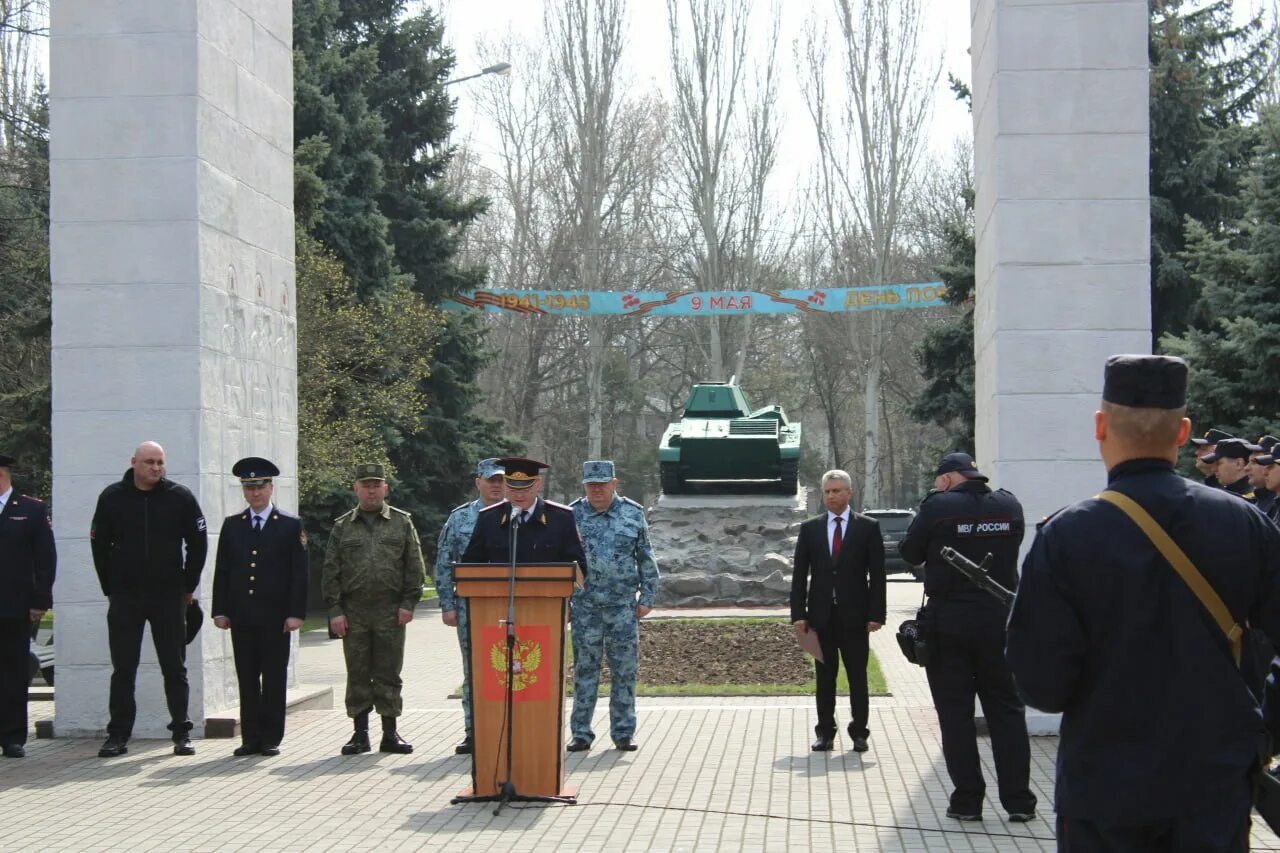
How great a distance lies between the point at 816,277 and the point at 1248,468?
1802 inches

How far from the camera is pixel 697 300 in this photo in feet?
121

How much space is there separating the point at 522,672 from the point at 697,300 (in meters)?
28.8

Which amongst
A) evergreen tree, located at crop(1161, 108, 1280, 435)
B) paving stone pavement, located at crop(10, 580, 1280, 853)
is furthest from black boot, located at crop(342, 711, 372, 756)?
evergreen tree, located at crop(1161, 108, 1280, 435)

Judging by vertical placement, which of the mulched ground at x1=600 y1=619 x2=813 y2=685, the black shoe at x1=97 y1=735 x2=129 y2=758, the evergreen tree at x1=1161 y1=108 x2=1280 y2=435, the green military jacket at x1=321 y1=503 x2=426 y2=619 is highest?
the evergreen tree at x1=1161 y1=108 x2=1280 y2=435

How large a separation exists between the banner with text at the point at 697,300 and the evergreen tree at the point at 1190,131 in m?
8.25

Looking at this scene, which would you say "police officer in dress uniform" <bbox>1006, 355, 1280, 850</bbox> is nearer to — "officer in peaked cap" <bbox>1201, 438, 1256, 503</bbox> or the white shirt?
the white shirt

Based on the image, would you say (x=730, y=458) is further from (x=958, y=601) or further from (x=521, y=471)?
(x=958, y=601)

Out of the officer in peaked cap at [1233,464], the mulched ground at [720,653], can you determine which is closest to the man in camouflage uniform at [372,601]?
the mulched ground at [720,653]

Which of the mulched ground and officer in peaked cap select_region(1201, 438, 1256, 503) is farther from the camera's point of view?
the mulched ground

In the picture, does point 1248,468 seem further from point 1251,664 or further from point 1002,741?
point 1251,664

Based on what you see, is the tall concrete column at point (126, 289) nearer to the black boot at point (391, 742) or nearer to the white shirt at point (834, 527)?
the black boot at point (391, 742)

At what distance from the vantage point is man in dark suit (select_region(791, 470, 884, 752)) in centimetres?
1032

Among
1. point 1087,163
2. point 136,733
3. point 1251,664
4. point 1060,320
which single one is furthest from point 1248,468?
point 136,733

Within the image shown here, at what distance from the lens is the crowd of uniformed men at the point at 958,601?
387cm
